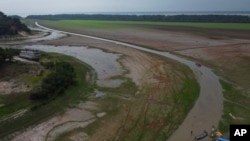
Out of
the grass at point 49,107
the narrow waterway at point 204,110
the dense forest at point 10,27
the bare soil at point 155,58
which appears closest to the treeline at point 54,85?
the grass at point 49,107

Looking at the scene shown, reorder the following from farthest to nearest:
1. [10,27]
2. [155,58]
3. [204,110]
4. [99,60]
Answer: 1. [10,27]
2. [155,58]
3. [99,60]
4. [204,110]

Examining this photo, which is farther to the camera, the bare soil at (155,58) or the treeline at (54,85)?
the treeline at (54,85)

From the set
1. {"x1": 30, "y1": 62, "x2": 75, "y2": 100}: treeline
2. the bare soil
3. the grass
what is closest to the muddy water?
the bare soil

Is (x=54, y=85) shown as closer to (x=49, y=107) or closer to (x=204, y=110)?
(x=49, y=107)

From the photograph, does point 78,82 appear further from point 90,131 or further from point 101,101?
point 90,131

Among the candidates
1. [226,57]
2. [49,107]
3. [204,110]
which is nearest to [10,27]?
[226,57]

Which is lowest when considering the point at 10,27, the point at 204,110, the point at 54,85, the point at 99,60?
the point at 204,110

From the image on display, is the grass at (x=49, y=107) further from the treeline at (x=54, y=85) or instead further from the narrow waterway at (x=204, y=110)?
the narrow waterway at (x=204, y=110)

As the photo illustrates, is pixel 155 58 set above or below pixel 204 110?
above

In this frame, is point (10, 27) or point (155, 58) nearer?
point (155, 58)

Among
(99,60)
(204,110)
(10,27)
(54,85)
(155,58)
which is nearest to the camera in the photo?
(204,110)
